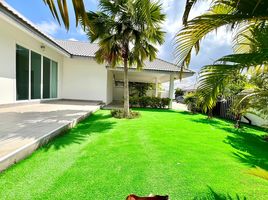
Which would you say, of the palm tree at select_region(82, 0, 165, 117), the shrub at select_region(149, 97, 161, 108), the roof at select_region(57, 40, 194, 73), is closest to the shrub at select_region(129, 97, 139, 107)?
the shrub at select_region(149, 97, 161, 108)

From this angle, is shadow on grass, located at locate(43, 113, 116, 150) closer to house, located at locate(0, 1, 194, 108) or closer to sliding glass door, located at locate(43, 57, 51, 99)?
house, located at locate(0, 1, 194, 108)

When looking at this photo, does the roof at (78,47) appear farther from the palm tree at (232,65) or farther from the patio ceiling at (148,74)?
the palm tree at (232,65)

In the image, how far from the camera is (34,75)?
1247 centimetres

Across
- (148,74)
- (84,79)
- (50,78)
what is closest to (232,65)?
(50,78)

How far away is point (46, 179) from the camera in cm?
363

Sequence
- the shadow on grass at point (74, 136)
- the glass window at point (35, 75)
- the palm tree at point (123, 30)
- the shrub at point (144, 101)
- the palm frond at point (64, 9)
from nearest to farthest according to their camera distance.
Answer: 1. the palm frond at point (64, 9)
2. the shadow on grass at point (74, 136)
3. the palm tree at point (123, 30)
4. the glass window at point (35, 75)
5. the shrub at point (144, 101)

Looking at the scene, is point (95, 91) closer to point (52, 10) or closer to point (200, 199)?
point (200, 199)

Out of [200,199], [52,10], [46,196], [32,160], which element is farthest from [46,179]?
[52,10]

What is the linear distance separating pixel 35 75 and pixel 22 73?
1.42 meters

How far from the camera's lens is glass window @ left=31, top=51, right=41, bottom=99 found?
12.3 metres

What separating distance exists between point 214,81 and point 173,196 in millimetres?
1944

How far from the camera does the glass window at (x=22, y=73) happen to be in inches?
Answer: 422

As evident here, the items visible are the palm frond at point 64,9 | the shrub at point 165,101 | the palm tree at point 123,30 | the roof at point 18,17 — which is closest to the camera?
the palm frond at point 64,9

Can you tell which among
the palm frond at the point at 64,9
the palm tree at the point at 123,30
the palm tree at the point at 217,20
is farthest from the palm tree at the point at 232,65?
the palm tree at the point at 123,30
